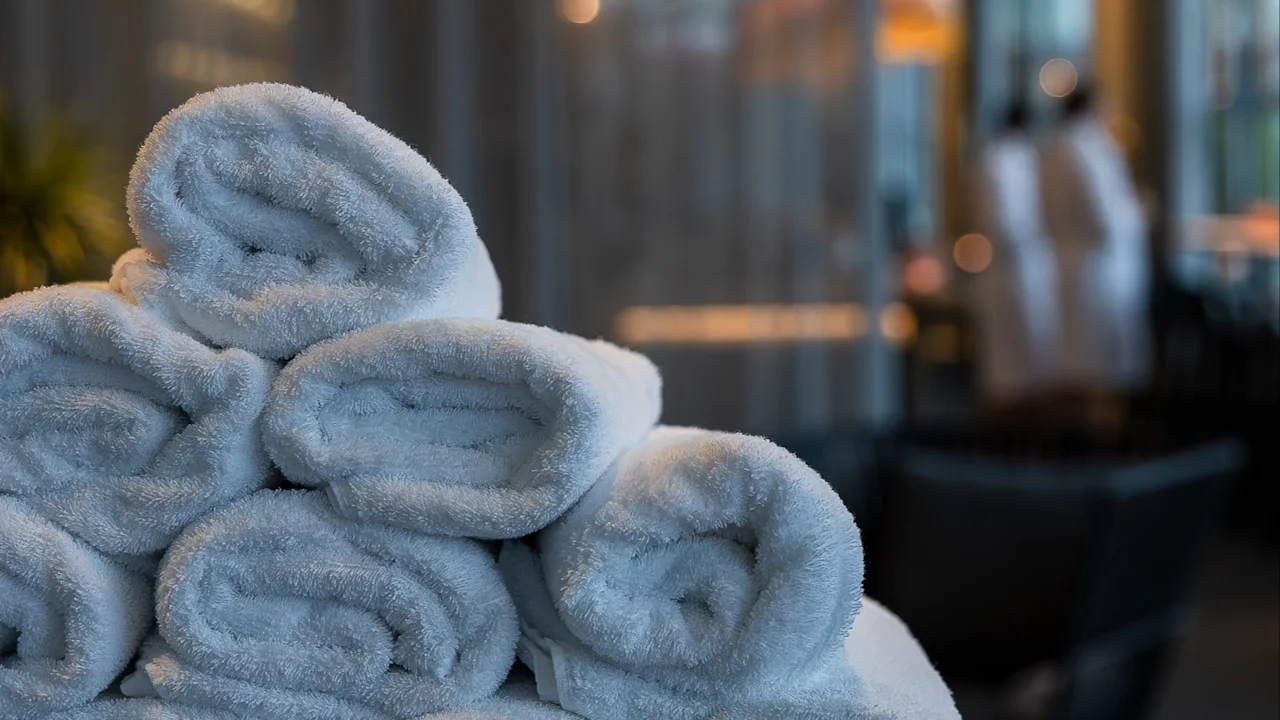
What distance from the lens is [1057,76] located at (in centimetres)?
751

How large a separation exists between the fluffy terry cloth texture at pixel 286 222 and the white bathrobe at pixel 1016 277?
4528 millimetres

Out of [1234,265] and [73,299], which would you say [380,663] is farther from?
[1234,265]

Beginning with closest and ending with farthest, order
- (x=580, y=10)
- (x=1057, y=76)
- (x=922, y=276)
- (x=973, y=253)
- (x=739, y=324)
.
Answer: (x=580, y=10)
(x=739, y=324)
(x=922, y=276)
(x=973, y=253)
(x=1057, y=76)

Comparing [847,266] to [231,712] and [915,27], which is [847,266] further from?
[915,27]

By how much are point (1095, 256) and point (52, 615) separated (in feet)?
15.3

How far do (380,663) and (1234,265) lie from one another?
223 inches

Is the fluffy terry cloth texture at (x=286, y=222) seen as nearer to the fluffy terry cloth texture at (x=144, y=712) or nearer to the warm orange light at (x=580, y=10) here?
the fluffy terry cloth texture at (x=144, y=712)

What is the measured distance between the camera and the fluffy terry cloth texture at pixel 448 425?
513 millimetres

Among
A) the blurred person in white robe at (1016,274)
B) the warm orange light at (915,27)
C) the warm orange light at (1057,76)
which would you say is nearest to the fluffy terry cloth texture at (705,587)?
the blurred person in white robe at (1016,274)

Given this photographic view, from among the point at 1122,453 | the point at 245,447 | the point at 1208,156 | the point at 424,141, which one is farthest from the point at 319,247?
the point at 1208,156

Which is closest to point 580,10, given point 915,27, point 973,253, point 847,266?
point 847,266

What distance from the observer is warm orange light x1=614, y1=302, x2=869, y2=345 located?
10.2 ft

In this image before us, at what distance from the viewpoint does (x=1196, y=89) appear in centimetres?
606

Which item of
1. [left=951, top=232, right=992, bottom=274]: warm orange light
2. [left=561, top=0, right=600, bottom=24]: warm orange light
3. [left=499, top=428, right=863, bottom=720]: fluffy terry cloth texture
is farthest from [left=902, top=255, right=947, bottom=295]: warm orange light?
[left=499, top=428, right=863, bottom=720]: fluffy terry cloth texture
